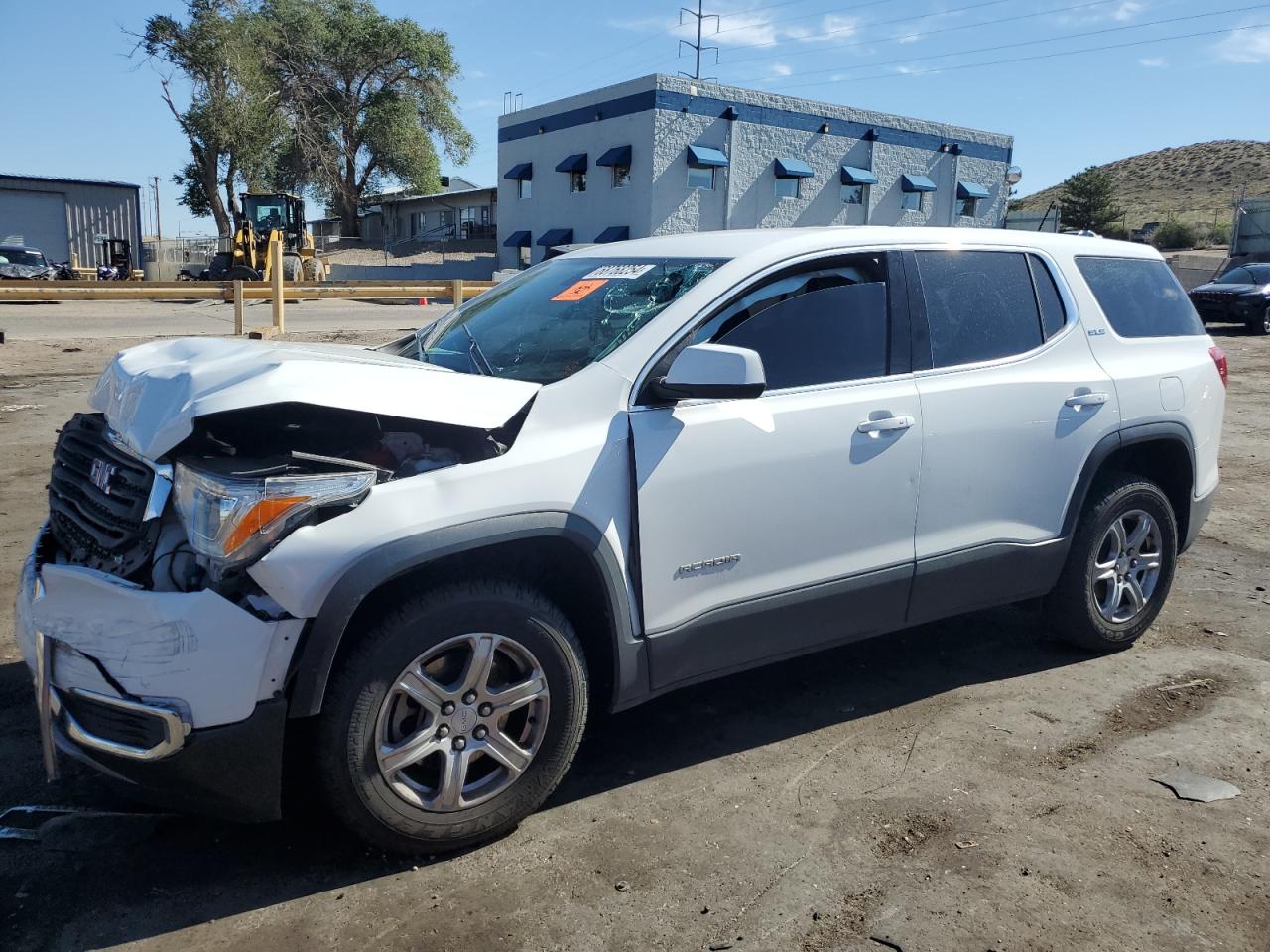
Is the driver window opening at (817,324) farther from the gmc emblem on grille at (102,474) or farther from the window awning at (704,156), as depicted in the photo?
the window awning at (704,156)

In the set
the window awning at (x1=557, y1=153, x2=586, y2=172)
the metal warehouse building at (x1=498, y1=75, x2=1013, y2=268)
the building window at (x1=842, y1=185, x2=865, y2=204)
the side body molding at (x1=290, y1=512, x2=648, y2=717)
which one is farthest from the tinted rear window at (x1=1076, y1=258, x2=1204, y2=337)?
the building window at (x1=842, y1=185, x2=865, y2=204)

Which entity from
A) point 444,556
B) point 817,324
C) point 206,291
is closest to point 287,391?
point 444,556

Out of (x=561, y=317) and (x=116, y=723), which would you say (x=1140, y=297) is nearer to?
(x=561, y=317)

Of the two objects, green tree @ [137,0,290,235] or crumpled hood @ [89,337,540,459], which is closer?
crumpled hood @ [89,337,540,459]

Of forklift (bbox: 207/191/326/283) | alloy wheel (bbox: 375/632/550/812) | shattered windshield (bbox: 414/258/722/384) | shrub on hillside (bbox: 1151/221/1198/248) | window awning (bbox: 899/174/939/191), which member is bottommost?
alloy wheel (bbox: 375/632/550/812)

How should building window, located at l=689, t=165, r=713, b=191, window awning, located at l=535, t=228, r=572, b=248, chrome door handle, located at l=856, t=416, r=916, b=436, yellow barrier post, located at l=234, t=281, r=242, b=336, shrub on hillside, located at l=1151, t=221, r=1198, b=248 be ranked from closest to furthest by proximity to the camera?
chrome door handle, located at l=856, t=416, r=916, b=436 → yellow barrier post, located at l=234, t=281, r=242, b=336 → building window, located at l=689, t=165, r=713, b=191 → window awning, located at l=535, t=228, r=572, b=248 → shrub on hillside, located at l=1151, t=221, r=1198, b=248

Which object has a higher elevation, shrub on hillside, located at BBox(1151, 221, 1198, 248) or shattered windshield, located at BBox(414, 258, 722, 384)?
shrub on hillside, located at BBox(1151, 221, 1198, 248)

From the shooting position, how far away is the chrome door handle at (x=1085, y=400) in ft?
13.8

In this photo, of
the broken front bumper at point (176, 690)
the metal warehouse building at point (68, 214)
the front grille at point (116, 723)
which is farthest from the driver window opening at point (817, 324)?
the metal warehouse building at point (68, 214)

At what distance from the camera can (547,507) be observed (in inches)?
115

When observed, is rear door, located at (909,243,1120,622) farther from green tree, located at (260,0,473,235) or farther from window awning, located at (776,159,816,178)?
green tree, located at (260,0,473,235)

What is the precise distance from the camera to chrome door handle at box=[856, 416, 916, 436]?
3.58 metres

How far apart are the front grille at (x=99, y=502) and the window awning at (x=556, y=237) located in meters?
33.5

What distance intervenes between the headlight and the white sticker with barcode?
157 cm
